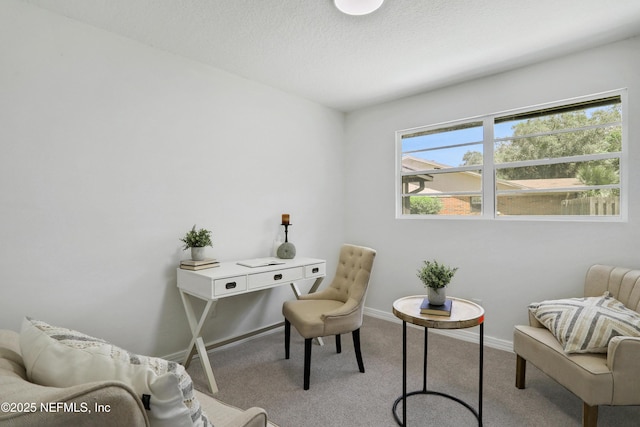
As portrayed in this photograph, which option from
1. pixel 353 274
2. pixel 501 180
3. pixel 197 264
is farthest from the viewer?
pixel 501 180

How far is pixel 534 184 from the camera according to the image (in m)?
2.94

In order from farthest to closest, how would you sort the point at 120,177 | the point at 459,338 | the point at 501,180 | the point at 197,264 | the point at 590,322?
the point at 459,338 < the point at 501,180 < the point at 197,264 < the point at 120,177 < the point at 590,322

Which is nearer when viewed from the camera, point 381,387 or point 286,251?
point 381,387

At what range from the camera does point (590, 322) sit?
6.23ft

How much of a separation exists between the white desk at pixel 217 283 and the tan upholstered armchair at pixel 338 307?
265mm

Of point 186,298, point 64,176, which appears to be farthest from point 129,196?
point 186,298

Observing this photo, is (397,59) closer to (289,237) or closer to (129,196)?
(289,237)

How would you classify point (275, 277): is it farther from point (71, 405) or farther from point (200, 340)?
point (71, 405)

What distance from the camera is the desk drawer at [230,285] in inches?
90.9

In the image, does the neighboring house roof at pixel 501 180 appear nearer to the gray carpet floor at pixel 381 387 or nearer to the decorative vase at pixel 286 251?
the gray carpet floor at pixel 381 387

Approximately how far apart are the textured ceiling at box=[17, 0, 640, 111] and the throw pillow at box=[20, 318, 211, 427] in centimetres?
199

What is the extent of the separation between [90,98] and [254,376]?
2292 millimetres

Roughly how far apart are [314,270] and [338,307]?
1.58 feet

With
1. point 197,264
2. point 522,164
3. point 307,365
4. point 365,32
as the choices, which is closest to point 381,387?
point 307,365
